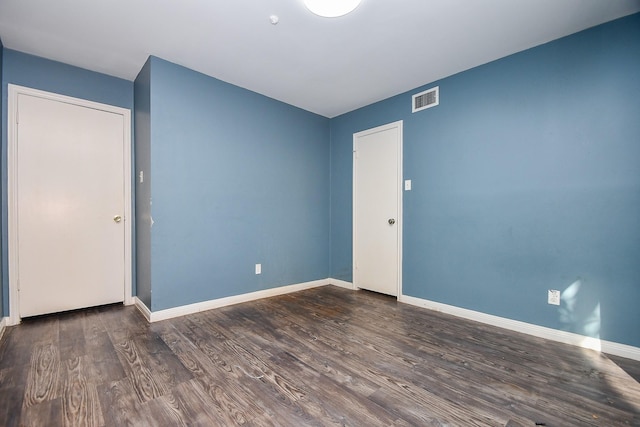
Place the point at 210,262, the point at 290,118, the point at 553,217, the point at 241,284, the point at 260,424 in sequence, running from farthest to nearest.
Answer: the point at 290,118 < the point at 241,284 < the point at 210,262 < the point at 553,217 < the point at 260,424

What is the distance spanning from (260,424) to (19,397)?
1.41 meters

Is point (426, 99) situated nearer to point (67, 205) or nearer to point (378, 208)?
point (378, 208)

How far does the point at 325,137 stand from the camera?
4.43 metres

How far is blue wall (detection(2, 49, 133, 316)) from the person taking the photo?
261 cm

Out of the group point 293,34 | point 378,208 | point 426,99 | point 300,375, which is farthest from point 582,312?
point 293,34

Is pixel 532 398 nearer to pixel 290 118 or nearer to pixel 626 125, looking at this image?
pixel 626 125

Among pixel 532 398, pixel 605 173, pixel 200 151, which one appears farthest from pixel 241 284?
pixel 605 173

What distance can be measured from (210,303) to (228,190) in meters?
1.28

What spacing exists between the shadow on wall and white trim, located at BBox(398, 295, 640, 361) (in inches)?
0.7

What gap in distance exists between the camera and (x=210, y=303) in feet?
10.3

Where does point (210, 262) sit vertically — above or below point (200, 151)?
below

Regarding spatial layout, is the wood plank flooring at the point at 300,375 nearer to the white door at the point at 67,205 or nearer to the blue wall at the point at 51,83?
the white door at the point at 67,205

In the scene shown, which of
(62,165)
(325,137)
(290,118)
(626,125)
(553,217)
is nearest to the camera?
(626,125)

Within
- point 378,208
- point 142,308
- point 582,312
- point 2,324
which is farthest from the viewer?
point 378,208
